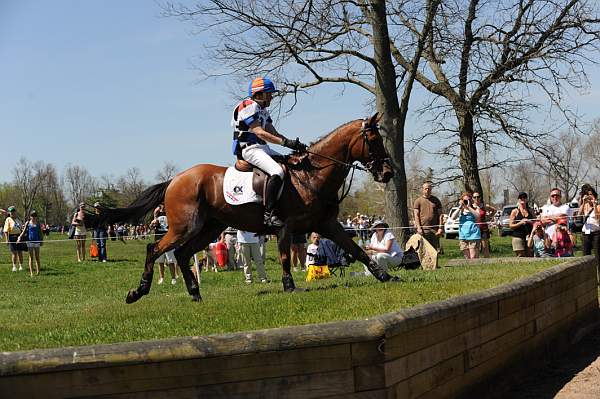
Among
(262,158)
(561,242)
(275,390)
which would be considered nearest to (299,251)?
(561,242)

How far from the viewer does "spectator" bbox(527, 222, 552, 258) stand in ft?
55.0

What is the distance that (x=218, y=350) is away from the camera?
5148 mm

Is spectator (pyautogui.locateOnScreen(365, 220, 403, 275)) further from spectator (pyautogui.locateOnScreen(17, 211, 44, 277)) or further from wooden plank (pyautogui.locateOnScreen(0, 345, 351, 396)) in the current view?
spectator (pyautogui.locateOnScreen(17, 211, 44, 277))

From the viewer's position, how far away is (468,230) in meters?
18.1

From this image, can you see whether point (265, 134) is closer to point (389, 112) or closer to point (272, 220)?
point (272, 220)

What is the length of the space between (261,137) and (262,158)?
0.25 metres

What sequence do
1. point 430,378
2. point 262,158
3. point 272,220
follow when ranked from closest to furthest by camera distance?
point 430,378 < point 262,158 < point 272,220

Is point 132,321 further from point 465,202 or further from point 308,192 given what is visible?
point 465,202

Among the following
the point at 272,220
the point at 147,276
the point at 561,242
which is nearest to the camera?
the point at 272,220

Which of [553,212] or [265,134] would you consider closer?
[265,134]

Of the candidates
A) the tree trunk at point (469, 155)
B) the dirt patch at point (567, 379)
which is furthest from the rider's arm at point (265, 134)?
the tree trunk at point (469, 155)

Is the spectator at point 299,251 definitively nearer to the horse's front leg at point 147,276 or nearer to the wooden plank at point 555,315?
the wooden plank at point 555,315

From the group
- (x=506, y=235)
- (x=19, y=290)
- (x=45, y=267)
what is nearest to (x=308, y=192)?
(x=19, y=290)

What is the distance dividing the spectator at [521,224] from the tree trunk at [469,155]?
33.5 ft
